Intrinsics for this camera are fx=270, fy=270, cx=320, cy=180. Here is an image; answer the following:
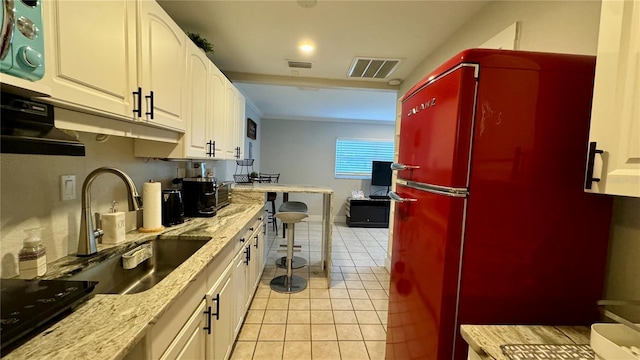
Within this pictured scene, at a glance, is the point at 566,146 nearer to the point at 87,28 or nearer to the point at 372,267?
the point at 87,28

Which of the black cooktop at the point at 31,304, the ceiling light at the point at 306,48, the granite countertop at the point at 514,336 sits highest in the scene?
the ceiling light at the point at 306,48

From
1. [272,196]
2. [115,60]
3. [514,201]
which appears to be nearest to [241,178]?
[272,196]

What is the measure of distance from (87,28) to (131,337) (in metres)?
1.04

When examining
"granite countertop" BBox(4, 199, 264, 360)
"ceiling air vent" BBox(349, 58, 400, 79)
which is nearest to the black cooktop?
"granite countertop" BBox(4, 199, 264, 360)

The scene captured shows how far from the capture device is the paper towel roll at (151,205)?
166 centimetres

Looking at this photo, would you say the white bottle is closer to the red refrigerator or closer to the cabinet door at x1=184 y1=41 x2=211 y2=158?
the cabinet door at x1=184 y1=41 x2=211 y2=158

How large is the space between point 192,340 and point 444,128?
139 cm

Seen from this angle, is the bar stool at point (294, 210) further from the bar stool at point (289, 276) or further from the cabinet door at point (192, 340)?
the cabinet door at point (192, 340)

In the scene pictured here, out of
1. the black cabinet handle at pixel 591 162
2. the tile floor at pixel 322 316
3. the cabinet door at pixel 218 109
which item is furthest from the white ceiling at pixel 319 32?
the tile floor at pixel 322 316

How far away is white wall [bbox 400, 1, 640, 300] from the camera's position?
0.97 metres

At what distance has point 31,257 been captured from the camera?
38.4 inches

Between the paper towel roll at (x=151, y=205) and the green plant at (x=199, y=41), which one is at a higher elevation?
the green plant at (x=199, y=41)

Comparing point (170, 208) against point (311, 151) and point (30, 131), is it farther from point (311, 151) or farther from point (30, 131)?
point (311, 151)

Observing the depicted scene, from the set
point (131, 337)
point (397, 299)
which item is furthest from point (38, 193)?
point (397, 299)
